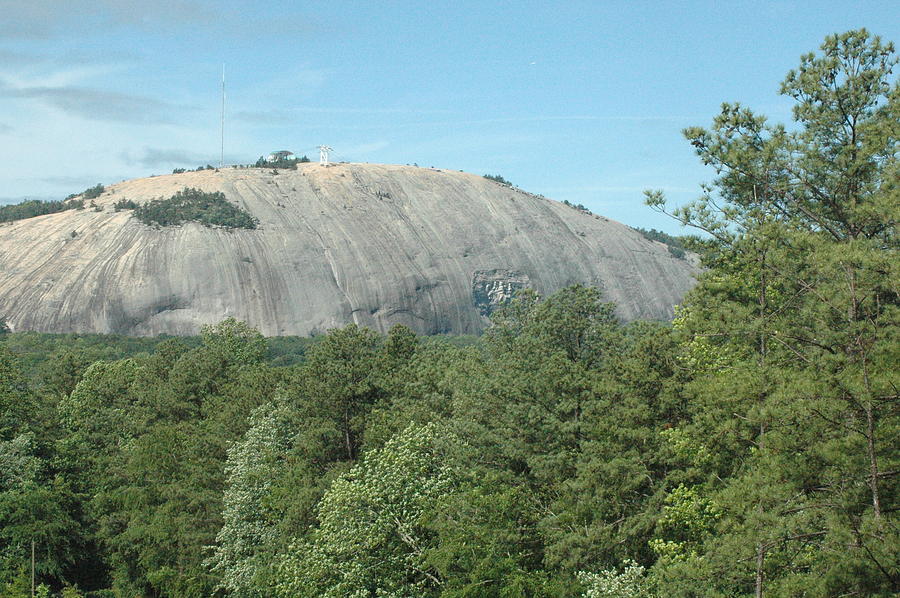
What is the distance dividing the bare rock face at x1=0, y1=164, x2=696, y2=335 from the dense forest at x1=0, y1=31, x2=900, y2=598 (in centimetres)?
8732

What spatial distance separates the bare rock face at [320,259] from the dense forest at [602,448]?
3438 inches

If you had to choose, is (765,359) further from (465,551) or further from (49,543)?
(49,543)

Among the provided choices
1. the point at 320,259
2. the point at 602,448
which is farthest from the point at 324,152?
the point at 602,448

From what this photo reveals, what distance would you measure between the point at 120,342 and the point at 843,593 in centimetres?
11439

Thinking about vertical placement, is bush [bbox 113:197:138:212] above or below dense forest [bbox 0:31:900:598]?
above

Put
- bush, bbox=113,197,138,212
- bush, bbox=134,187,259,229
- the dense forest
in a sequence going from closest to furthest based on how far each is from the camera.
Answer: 1. the dense forest
2. bush, bbox=134,187,259,229
3. bush, bbox=113,197,138,212

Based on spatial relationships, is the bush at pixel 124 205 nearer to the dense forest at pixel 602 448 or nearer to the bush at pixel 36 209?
the bush at pixel 36 209

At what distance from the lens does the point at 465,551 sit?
86.5ft

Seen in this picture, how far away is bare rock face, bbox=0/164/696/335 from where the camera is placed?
440 feet

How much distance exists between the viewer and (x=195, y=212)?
146000 mm

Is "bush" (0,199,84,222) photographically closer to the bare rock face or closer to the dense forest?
the bare rock face

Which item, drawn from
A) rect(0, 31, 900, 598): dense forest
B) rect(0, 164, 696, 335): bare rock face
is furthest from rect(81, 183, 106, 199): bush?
rect(0, 31, 900, 598): dense forest

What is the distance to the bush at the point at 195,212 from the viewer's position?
471 ft

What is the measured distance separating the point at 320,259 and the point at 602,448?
122 metres
